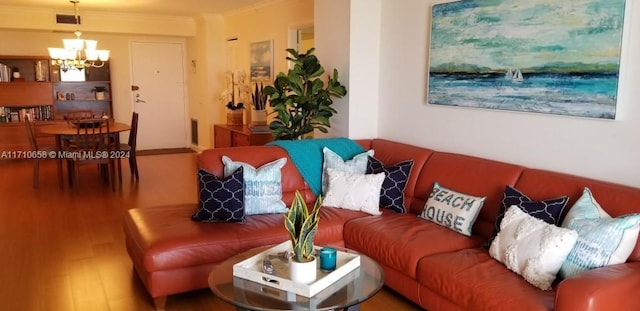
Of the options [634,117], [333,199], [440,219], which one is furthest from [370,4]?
[634,117]

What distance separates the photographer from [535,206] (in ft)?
8.38

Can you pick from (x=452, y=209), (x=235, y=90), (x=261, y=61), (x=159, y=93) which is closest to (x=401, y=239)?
(x=452, y=209)

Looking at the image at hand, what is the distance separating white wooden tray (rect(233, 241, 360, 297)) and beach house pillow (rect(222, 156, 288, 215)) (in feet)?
2.90

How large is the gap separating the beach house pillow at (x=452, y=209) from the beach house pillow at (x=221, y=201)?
1164 mm

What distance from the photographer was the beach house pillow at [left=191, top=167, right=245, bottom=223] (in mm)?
3090

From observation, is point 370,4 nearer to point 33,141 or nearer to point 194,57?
point 33,141

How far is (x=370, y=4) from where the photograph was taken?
14.0 ft

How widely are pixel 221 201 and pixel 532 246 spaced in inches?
69.6

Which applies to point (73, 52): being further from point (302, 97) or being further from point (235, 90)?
point (302, 97)

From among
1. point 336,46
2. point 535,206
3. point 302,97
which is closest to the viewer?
point 535,206

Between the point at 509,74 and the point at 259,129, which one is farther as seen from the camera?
the point at 259,129

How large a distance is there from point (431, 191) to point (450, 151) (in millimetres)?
547

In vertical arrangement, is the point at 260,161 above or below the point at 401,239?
above

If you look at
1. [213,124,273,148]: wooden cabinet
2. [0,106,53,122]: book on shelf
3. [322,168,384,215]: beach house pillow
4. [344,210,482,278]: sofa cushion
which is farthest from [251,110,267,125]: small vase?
[0,106,53,122]: book on shelf
